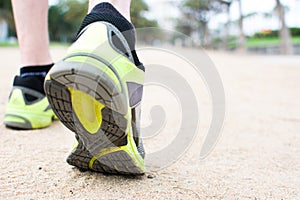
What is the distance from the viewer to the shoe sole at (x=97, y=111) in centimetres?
42

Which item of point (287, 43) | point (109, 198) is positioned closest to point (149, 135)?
point (109, 198)

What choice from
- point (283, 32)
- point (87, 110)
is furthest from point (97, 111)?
point (283, 32)

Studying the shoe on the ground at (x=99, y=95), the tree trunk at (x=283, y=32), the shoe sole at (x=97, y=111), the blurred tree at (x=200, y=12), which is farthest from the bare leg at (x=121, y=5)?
the blurred tree at (x=200, y=12)

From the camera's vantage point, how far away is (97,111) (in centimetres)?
47

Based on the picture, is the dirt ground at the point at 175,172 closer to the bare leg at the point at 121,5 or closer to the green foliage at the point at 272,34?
the bare leg at the point at 121,5

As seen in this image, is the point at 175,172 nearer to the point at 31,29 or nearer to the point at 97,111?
the point at 97,111

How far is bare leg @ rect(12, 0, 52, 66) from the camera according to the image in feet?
2.87

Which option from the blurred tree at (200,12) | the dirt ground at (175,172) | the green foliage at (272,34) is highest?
the blurred tree at (200,12)

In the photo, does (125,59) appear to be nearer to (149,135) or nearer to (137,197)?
(137,197)

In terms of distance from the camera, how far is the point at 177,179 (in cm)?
60

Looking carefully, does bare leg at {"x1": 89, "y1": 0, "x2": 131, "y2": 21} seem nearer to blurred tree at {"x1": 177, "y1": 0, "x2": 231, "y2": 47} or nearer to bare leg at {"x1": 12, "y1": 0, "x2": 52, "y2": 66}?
bare leg at {"x1": 12, "y1": 0, "x2": 52, "y2": 66}

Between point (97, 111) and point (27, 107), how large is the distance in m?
0.48

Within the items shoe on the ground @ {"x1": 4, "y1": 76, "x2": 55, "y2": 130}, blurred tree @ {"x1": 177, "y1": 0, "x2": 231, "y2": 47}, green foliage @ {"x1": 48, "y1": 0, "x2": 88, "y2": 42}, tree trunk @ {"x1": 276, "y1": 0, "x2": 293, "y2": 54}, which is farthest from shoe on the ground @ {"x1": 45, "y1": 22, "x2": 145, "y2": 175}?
green foliage @ {"x1": 48, "y1": 0, "x2": 88, "y2": 42}

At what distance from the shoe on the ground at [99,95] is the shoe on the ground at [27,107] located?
1.25 feet
